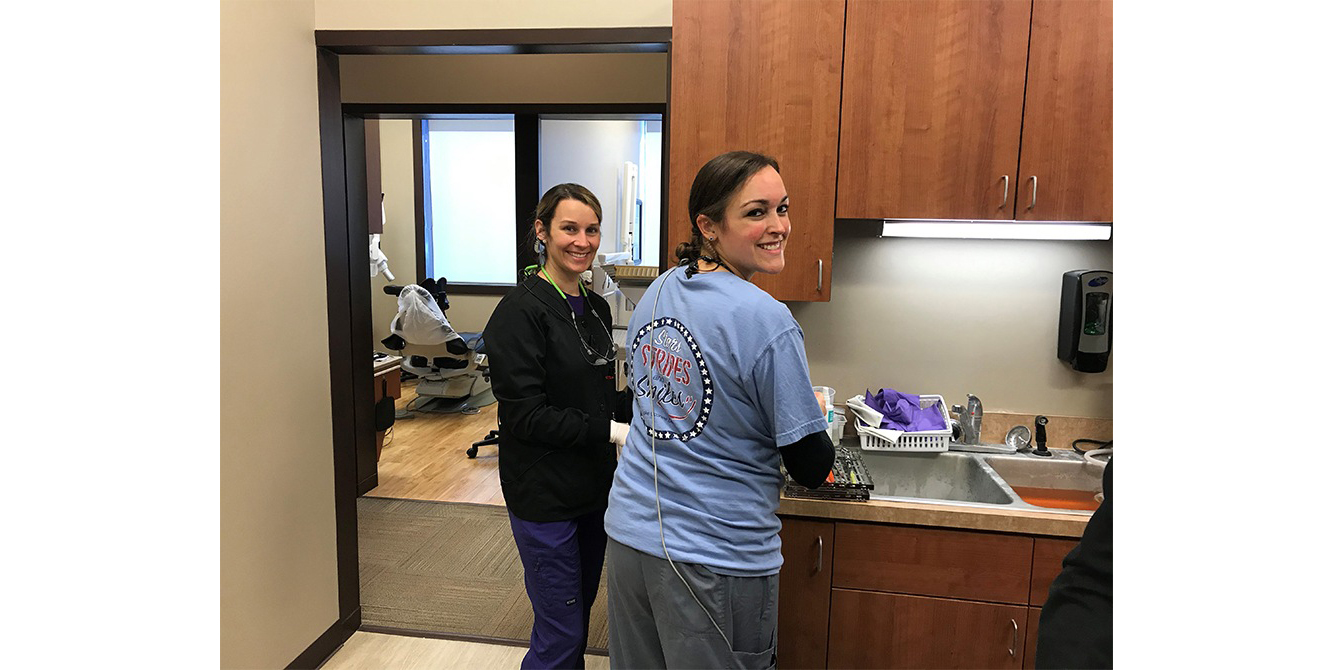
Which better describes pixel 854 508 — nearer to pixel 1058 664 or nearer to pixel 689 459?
pixel 689 459

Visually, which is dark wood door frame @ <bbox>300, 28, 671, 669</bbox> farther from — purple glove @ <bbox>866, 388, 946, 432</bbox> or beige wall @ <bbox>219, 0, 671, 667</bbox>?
purple glove @ <bbox>866, 388, 946, 432</bbox>

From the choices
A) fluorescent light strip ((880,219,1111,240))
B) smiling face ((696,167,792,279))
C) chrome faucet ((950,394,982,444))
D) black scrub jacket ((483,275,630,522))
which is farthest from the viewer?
chrome faucet ((950,394,982,444))

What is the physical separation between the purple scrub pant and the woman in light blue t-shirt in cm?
50

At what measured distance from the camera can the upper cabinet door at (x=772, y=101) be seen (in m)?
2.07

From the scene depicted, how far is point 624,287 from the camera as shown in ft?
11.2

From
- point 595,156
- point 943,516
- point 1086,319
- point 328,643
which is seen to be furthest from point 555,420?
point 595,156

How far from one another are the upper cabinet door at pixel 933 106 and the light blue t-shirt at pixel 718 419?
0.91m

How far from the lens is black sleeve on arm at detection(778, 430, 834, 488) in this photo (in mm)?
1423

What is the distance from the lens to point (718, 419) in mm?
1404

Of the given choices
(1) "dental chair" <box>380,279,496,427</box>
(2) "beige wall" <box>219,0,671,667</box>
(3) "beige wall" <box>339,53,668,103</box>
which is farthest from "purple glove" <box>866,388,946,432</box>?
(1) "dental chair" <box>380,279,496,427</box>

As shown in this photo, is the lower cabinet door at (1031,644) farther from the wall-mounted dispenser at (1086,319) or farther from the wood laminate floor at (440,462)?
the wood laminate floor at (440,462)

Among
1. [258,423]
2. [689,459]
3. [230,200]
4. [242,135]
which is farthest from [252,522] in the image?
[689,459]

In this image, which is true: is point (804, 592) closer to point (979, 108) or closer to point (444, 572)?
point (979, 108)

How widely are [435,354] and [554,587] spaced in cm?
378
